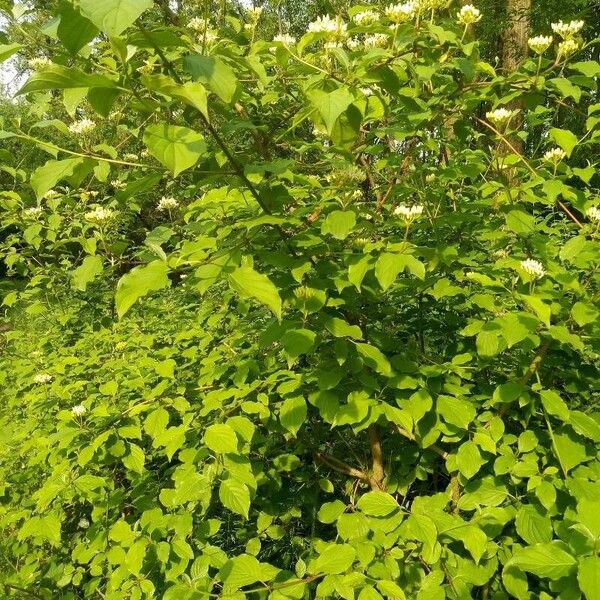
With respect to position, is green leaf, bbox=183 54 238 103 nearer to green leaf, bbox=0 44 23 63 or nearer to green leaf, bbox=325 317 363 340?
green leaf, bbox=0 44 23 63

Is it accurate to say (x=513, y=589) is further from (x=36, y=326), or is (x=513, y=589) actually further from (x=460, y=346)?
(x=36, y=326)

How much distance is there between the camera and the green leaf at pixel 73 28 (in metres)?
0.72

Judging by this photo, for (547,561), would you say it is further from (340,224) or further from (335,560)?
(340,224)

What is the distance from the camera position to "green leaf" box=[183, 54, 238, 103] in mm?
848

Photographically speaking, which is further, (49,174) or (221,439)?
(221,439)

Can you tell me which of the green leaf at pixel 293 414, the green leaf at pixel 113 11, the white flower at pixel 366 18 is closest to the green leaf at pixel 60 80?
the green leaf at pixel 113 11

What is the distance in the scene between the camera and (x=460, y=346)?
6.10 ft

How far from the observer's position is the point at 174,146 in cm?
92

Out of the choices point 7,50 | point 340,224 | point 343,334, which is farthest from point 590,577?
point 7,50

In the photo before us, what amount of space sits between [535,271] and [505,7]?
7.62 m

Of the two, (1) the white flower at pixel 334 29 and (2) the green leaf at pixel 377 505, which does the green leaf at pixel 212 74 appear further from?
(2) the green leaf at pixel 377 505

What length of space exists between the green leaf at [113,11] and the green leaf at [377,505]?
1222mm

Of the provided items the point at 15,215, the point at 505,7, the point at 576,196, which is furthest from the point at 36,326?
the point at 505,7

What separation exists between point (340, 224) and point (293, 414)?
0.53m
